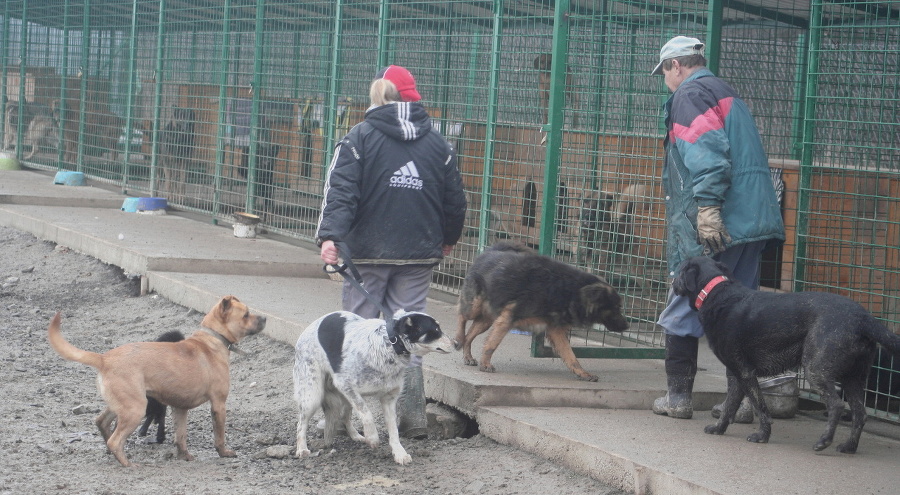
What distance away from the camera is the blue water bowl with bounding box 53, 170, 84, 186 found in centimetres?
1605

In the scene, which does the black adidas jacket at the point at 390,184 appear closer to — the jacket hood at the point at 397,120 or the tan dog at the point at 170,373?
the jacket hood at the point at 397,120

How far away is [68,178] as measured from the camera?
52.7 ft

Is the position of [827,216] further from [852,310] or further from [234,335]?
[234,335]

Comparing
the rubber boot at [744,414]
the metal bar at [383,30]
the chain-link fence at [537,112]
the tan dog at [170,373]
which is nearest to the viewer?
the tan dog at [170,373]

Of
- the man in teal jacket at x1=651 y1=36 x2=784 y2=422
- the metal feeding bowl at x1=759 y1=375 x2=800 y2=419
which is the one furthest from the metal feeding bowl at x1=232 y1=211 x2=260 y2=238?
the metal feeding bowl at x1=759 y1=375 x2=800 y2=419

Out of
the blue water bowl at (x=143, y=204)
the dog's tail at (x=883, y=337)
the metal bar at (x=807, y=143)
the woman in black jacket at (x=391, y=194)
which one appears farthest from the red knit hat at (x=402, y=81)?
the blue water bowl at (x=143, y=204)

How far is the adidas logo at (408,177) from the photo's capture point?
5.83 metres

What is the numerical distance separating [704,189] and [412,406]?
2087mm

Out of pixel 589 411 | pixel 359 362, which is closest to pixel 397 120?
pixel 359 362

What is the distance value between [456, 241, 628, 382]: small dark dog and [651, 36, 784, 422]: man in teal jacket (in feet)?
2.02

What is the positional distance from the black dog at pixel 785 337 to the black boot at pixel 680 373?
14.6 inches

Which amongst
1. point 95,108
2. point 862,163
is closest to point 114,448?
point 862,163

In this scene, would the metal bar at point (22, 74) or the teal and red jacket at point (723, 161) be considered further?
the metal bar at point (22, 74)

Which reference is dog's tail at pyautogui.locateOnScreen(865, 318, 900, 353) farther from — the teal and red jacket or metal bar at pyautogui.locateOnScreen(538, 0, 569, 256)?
metal bar at pyautogui.locateOnScreen(538, 0, 569, 256)
